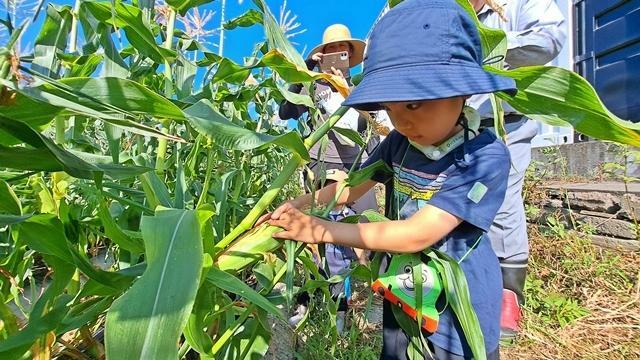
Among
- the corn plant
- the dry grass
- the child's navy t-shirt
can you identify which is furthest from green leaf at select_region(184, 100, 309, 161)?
the dry grass

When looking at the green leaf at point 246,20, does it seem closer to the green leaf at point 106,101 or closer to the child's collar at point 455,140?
the child's collar at point 455,140

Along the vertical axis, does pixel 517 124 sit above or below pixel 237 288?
above

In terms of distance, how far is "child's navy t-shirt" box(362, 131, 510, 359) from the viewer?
27.0 inches

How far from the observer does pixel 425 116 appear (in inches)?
25.5

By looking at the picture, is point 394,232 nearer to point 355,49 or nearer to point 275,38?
point 275,38

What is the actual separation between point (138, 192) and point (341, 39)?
1144 mm

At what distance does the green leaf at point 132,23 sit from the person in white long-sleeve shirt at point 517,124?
813mm

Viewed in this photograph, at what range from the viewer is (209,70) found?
3.13ft

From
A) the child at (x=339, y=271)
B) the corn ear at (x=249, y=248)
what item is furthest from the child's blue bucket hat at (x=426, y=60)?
the child at (x=339, y=271)

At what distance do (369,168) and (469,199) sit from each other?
0.18 meters

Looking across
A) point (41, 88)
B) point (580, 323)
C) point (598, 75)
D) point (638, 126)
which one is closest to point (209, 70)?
point (41, 88)

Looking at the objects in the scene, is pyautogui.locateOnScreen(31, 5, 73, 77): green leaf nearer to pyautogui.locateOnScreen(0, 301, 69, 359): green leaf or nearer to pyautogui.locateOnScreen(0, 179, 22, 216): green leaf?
pyautogui.locateOnScreen(0, 179, 22, 216): green leaf

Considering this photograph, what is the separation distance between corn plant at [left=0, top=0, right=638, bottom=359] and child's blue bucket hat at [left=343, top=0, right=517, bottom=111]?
0.08 metres

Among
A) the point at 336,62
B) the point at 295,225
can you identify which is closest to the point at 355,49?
the point at 336,62
